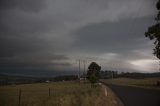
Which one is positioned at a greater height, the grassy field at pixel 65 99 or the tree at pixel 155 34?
the tree at pixel 155 34

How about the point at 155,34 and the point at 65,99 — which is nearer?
the point at 65,99

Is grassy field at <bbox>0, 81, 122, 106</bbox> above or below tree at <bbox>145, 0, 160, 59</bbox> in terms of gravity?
below

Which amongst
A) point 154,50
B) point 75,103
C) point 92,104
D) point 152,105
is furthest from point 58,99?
point 154,50

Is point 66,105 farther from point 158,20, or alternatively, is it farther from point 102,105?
point 158,20

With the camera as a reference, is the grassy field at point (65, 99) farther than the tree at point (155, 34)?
No

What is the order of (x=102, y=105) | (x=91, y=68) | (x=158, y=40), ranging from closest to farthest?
1. (x=102, y=105)
2. (x=158, y=40)
3. (x=91, y=68)

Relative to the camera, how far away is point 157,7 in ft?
134

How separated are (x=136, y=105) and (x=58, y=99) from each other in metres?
6.30

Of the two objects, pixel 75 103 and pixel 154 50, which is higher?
pixel 154 50

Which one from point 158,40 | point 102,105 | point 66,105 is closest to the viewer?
point 66,105

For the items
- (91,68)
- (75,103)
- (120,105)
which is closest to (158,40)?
(120,105)

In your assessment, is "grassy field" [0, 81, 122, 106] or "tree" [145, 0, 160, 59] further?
"tree" [145, 0, 160, 59]

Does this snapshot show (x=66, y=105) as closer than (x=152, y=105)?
Yes

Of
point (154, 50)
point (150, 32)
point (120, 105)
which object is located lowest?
point (120, 105)
